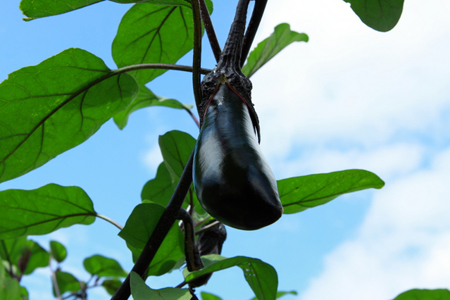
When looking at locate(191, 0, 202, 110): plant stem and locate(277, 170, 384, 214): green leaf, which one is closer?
locate(191, 0, 202, 110): plant stem

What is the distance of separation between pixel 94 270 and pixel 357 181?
2.97 ft

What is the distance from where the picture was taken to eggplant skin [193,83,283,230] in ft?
0.96

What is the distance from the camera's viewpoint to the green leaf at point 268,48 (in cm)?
91

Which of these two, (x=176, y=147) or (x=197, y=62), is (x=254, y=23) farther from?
(x=176, y=147)

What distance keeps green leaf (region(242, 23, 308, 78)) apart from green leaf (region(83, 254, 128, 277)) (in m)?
0.70

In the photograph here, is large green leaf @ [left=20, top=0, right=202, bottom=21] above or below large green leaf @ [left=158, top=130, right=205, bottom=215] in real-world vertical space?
above

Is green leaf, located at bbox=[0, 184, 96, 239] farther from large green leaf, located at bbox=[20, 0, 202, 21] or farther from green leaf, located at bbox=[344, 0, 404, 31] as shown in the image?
green leaf, located at bbox=[344, 0, 404, 31]

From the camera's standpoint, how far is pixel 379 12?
650 millimetres

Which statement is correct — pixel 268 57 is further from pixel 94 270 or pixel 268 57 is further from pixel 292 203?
pixel 94 270

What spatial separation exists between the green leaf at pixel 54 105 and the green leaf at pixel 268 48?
0.32 m

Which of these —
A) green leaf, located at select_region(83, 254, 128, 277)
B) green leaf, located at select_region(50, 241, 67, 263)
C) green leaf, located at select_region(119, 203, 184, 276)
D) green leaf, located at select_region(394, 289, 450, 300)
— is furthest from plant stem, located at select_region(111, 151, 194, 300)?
green leaf, located at select_region(50, 241, 67, 263)

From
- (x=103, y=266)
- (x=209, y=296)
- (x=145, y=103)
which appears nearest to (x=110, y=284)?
(x=103, y=266)

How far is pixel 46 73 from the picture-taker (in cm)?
63

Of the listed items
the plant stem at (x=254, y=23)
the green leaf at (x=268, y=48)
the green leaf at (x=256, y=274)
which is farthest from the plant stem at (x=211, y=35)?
the green leaf at (x=268, y=48)
